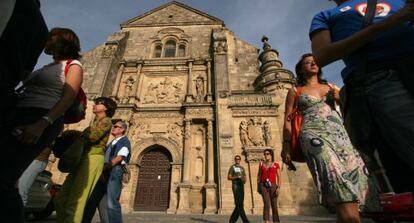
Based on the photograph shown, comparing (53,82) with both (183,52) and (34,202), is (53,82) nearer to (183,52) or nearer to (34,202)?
(34,202)

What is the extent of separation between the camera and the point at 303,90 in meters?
2.52

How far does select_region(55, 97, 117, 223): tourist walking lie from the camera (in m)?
2.60

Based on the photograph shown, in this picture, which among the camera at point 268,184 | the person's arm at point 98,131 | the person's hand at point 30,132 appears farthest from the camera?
the camera at point 268,184

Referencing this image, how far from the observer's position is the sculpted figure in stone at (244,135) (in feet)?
38.8

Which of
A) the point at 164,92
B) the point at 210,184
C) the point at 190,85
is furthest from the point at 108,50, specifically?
the point at 210,184

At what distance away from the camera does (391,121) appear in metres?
1.14

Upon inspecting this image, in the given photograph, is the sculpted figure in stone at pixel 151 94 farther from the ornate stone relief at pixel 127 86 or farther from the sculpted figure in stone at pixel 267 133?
the sculpted figure in stone at pixel 267 133

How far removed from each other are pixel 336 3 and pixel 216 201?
9865mm

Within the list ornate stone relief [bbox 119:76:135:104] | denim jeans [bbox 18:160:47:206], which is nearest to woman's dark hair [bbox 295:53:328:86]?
denim jeans [bbox 18:160:47:206]

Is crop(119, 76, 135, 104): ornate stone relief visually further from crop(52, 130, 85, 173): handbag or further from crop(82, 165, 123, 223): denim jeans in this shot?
crop(52, 130, 85, 173): handbag

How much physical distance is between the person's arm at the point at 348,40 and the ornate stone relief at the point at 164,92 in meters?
12.9

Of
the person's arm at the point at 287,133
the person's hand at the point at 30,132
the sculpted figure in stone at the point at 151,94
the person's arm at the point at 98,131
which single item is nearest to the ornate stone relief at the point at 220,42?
the sculpted figure in stone at the point at 151,94

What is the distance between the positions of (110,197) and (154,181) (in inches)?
356

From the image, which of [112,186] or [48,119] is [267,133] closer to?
[112,186]
